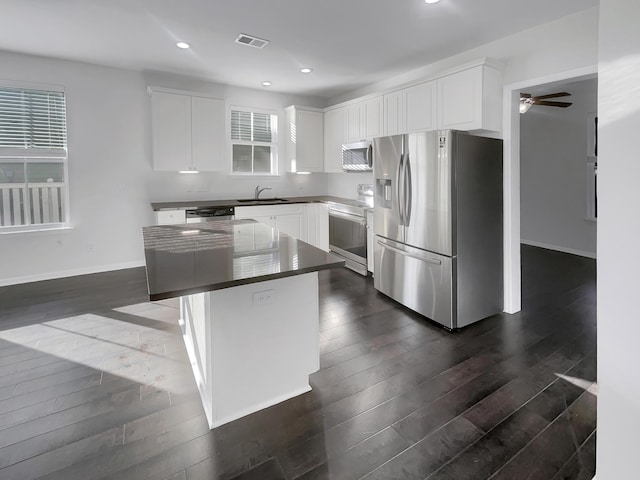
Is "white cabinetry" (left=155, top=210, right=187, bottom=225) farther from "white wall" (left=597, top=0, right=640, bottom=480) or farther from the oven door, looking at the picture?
"white wall" (left=597, top=0, right=640, bottom=480)

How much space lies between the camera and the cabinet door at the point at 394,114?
4.12 m

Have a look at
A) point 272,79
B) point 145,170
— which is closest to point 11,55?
point 145,170

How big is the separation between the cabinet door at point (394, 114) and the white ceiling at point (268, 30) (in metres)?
0.42

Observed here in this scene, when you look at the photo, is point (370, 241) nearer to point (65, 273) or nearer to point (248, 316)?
point (248, 316)

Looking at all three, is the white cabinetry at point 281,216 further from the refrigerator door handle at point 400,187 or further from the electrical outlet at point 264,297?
the electrical outlet at point 264,297

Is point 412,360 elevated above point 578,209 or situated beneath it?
situated beneath

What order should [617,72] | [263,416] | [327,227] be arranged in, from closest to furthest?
[617,72] → [263,416] → [327,227]

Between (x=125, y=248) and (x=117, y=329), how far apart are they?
7.23 ft

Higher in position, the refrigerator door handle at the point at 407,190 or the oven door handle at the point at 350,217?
the refrigerator door handle at the point at 407,190

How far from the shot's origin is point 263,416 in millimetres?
1952

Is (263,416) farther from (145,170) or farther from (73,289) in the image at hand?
(145,170)

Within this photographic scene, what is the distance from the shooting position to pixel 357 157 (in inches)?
195

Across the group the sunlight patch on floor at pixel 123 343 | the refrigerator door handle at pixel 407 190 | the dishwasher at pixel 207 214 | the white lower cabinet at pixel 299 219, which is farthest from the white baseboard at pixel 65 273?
the refrigerator door handle at pixel 407 190

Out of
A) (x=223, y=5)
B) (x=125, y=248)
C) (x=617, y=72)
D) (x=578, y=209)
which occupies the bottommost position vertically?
(x=125, y=248)
